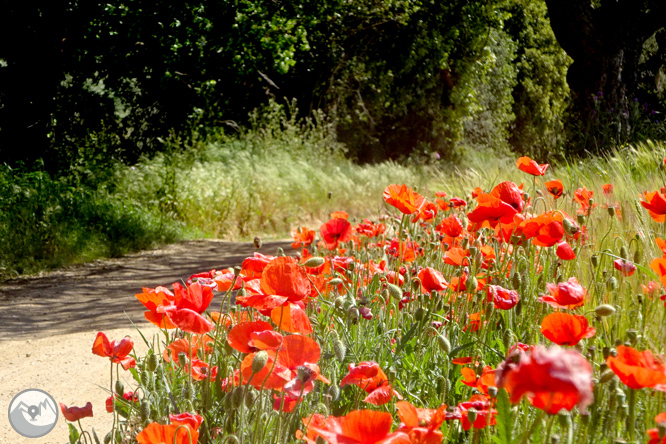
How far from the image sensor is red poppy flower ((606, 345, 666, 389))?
82 cm

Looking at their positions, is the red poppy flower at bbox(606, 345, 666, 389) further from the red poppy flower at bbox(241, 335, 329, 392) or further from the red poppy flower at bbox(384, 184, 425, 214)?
the red poppy flower at bbox(384, 184, 425, 214)

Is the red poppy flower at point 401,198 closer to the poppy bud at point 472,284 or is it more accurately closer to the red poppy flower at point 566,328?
the poppy bud at point 472,284

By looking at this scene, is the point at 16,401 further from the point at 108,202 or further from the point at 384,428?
the point at 108,202

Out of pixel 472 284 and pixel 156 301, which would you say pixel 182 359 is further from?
pixel 472 284

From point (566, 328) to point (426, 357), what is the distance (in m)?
0.76

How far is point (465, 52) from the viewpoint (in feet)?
48.3

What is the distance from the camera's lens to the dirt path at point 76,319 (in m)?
2.96

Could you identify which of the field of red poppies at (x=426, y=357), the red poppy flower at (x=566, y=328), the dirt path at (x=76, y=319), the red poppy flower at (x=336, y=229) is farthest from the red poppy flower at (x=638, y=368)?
the dirt path at (x=76, y=319)

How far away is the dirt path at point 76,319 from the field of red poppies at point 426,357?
81cm

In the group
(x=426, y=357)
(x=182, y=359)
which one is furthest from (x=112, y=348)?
(x=426, y=357)

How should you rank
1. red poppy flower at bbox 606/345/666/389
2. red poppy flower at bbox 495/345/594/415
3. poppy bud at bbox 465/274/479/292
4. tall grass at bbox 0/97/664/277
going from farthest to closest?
tall grass at bbox 0/97/664/277, poppy bud at bbox 465/274/479/292, red poppy flower at bbox 606/345/666/389, red poppy flower at bbox 495/345/594/415

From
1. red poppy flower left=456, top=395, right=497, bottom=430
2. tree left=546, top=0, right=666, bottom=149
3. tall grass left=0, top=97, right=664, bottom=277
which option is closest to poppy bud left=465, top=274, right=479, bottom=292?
red poppy flower left=456, top=395, right=497, bottom=430

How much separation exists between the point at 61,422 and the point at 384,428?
7.22 feet

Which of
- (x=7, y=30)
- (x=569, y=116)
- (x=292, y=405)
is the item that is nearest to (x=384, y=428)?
(x=292, y=405)
